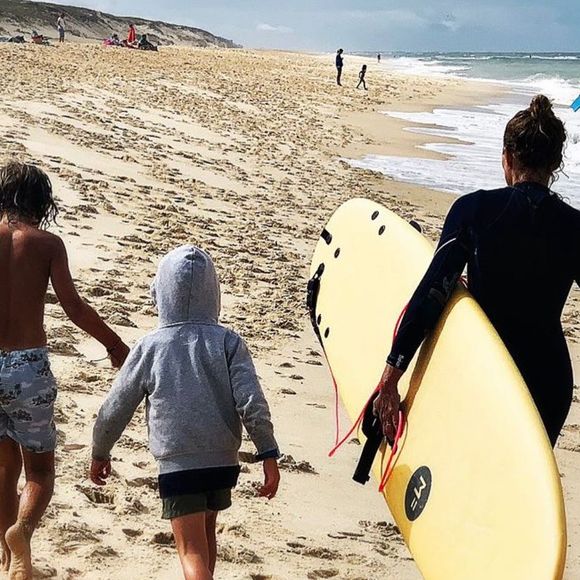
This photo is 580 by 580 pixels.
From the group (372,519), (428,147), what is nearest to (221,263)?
(372,519)

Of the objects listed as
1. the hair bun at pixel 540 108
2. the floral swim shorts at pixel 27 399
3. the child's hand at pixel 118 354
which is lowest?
the floral swim shorts at pixel 27 399

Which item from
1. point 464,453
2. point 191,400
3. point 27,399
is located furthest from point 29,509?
point 464,453

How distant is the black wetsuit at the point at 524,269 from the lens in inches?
97.9

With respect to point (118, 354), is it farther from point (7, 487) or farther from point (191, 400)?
point (7, 487)

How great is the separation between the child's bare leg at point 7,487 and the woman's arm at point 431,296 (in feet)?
4.00

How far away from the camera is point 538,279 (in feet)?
8.18

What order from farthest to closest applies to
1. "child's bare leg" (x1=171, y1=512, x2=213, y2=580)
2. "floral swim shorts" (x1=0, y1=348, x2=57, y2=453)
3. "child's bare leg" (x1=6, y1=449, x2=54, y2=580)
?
"floral swim shorts" (x1=0, y1=348, x2=57, y2=453) → "child's bare leg" (x1=6, y1=449, x2=54, y2=580) → "child's bare leg" (x1=171, y1=512, x2=213, y2=580)

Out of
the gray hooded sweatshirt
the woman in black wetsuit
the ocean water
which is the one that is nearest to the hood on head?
the gray hooded sweatshirt

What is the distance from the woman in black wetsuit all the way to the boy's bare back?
3.87 feet

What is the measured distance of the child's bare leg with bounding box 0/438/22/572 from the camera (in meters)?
2.81

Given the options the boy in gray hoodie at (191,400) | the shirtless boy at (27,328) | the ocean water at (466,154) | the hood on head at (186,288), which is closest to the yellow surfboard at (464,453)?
the boy in gray hoodie at (191,400)

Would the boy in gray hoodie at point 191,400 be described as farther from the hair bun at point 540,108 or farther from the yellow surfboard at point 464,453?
the hair bun at point 540,108

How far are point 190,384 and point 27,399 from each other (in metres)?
0.60

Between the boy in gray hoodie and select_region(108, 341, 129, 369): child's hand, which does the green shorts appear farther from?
select_region(108, 341, 129, 369): child's hand
